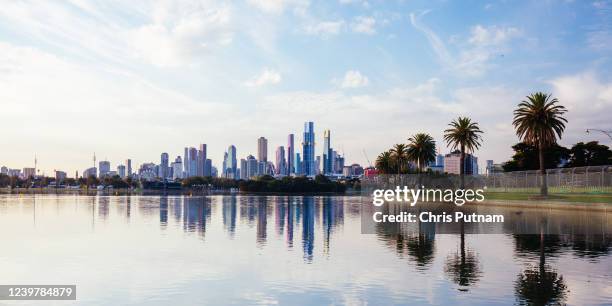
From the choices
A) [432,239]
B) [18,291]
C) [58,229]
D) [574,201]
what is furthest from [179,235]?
[574,201]

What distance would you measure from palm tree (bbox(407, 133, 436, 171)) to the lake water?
10073cm

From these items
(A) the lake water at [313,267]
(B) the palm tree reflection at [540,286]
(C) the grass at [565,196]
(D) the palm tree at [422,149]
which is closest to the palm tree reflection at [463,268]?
(A) the lake water at [313,267]

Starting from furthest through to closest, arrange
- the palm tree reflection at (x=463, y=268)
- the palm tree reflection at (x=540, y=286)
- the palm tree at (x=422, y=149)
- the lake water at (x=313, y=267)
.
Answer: the palm tree at (x=422, y=149)
the palm tree reflection at (x=463, y=268)
the lake water at (x=313, y=267)
the palm tree reflection at (x=540, y=286)

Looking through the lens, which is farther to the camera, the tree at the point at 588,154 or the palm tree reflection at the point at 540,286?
the tree at the point at 588,154

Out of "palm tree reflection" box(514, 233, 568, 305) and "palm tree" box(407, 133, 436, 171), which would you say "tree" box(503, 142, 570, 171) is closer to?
"palm tree" box(407, 133, 436, 171)

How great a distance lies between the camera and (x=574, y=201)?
74.5 m

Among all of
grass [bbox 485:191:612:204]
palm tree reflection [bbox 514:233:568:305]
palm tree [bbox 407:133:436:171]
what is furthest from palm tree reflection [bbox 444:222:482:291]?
palm tree [bbox 407:133:436:171]

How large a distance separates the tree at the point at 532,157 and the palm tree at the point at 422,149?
27172mm

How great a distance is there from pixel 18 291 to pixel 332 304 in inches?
460

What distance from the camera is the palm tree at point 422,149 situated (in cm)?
14438

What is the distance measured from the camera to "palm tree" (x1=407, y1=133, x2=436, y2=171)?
144 m

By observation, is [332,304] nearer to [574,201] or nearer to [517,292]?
[517,292]

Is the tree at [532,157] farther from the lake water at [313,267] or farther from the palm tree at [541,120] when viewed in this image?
the lake water at [313,267]

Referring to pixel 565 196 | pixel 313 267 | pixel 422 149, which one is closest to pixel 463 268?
pixel 313 267
